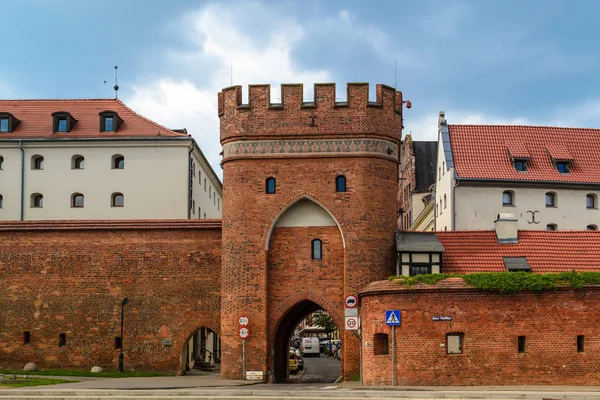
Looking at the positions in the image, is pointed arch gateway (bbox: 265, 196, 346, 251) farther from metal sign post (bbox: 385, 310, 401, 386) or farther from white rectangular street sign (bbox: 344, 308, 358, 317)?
metal sign post (bbox: 385, 310, 401, 386)

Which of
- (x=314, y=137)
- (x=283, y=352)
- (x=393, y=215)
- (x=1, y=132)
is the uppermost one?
(x=1, y=132)

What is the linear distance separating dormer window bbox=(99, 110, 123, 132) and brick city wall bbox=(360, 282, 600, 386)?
111 ft

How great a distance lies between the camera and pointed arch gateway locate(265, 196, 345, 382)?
38719 mm

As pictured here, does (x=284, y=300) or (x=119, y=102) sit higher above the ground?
(x=119, y=102)

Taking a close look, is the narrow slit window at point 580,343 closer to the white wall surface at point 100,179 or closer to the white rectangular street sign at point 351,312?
the white rectangular street sign at point 351,312

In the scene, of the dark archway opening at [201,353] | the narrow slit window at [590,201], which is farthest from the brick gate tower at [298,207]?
the narrow slit window at [590,201]

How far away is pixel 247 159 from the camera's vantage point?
128ft

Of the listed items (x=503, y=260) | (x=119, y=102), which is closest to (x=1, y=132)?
(x=119, y=102)

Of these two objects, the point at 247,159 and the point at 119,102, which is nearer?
the point at 247,159

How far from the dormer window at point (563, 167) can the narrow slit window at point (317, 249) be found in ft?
70.4

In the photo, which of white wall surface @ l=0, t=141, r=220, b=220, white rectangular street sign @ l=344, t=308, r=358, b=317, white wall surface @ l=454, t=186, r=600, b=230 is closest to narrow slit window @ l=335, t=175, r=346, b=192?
white rectangular street sign @ l=344, t=308, r=358, b=317

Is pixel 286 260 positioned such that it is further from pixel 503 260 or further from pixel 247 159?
pixel 503 260

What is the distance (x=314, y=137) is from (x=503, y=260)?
9.06m

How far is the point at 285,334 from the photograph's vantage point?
43.7 m
